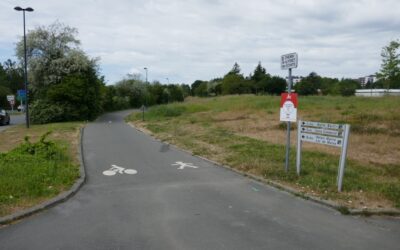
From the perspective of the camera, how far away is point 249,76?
109m

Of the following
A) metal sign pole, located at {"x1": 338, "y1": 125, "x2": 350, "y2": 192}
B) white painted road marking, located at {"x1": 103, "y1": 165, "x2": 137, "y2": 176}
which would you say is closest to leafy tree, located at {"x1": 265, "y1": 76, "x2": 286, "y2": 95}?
white painted road marking, located at {"x1": 103, "y1": 165, "x2": 137, "y2": 176}

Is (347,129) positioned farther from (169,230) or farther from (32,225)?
(32,225)

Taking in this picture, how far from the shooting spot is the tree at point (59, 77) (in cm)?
3019

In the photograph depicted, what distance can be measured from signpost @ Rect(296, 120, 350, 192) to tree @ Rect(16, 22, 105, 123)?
25.2m

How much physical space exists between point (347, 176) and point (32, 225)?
6.41 m

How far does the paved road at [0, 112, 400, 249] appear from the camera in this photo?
16.0 ft

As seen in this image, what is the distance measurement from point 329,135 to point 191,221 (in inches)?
140

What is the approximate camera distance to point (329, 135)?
25.2 feet

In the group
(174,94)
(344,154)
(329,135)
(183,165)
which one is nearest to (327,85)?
(174,94)

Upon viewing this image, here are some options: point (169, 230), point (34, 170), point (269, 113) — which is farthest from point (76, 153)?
point (269, 113)

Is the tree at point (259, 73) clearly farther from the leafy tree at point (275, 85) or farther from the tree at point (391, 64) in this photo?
the tree at point (391, 64)

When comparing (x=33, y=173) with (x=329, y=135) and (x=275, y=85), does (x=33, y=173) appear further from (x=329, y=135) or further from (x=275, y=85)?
(x=275, y=85)

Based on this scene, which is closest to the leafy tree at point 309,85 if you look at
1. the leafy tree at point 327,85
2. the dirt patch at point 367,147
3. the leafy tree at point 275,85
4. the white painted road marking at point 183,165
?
the leafy tree at point 327,85

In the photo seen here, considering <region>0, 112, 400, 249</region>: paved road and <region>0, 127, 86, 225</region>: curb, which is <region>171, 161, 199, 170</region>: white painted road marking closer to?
<region>0, 112, 400, 249</region>: paved road
